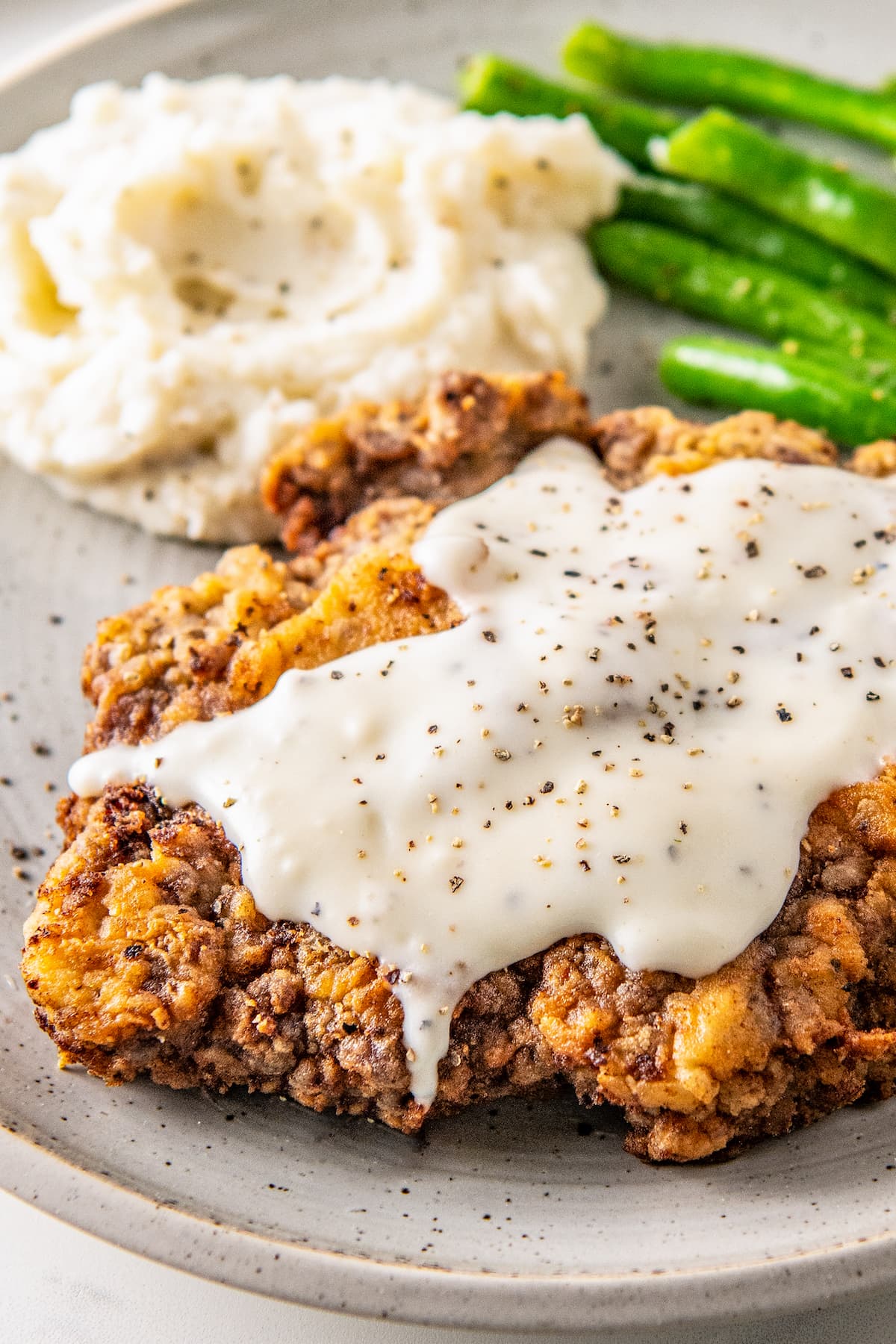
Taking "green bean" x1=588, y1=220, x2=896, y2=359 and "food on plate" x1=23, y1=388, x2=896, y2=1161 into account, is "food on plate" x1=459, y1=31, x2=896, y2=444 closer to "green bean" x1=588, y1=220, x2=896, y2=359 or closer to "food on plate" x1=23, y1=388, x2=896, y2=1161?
"green bean" x1=588, y1=220, x2=896, y2=359

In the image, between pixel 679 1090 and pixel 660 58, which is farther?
pixel 660 58

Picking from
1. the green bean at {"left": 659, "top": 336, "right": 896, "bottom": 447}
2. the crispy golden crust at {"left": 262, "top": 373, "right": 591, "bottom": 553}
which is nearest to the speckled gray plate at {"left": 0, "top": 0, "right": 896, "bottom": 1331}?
the crispy golden crust at {"left": 262, "top": 373, "right": 591, "bottom": 553}

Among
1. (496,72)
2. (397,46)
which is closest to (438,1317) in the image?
(496,72)

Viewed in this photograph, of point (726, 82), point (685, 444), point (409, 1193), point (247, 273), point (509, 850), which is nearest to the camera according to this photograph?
point (509, 850)

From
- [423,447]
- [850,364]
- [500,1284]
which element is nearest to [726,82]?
[850,364]

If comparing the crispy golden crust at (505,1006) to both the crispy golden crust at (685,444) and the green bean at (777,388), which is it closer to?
the crispy golden crust at (685,444)

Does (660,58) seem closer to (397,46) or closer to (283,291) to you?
(397,46)

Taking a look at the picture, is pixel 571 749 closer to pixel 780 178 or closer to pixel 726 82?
pixel 780 178
